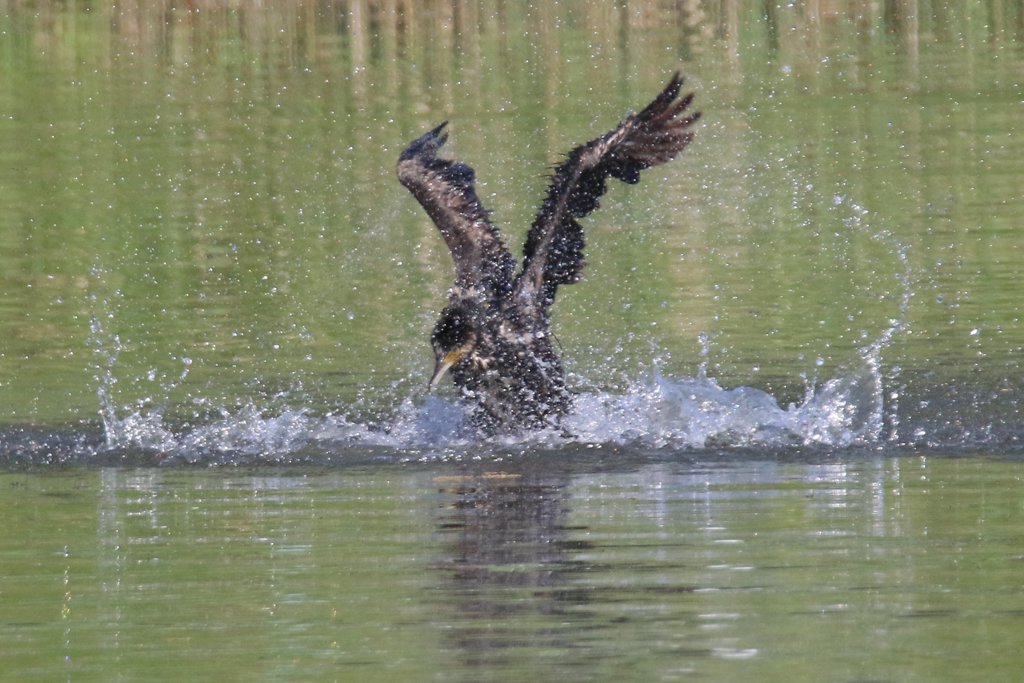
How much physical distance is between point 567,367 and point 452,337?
1.65 m

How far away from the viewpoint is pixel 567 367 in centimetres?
1020

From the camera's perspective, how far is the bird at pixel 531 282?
8562 millimetres

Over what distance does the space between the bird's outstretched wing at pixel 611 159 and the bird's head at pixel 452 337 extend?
472 mm

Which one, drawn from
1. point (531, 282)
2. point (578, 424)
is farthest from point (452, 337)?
point (578, 424)

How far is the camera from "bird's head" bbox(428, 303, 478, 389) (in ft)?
28.3

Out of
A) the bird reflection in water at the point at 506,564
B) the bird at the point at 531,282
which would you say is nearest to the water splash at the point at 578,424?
the bird at the point at 531,282

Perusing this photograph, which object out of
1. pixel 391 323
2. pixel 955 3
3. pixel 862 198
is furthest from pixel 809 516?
pixel 955 3

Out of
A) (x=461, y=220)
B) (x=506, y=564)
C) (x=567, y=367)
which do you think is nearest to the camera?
(x=506, y=564)

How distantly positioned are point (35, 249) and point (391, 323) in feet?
10.9

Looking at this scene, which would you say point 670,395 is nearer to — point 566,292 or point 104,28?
point 566,292

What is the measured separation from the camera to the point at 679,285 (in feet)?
38.2

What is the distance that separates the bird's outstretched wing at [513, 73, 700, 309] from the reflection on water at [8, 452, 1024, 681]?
43.5 inches

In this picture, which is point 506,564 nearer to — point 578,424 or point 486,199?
point 578,424

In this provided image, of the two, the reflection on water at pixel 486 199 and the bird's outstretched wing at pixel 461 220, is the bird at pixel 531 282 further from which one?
the reflection on water at pixel 486 199
